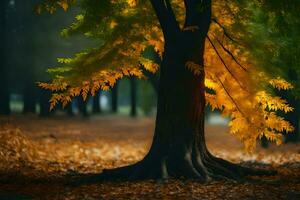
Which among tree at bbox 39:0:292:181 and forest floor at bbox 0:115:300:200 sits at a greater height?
tree at bbox 39:0:292:181

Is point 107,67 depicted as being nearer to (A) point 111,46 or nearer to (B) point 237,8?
(A) point 111,46

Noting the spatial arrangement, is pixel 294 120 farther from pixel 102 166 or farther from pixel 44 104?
pixel 44 104

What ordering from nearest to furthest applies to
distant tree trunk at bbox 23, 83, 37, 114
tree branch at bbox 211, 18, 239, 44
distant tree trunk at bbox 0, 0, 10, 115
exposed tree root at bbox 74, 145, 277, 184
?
1. exposed tree root at bbox 74, 145, 277, 184
2. tree branch at bbox 211, 18, 239, 44
3. distant tree trunk at bbox 0, 0, 10, 115
4. distant tree trunk at bbox 23, 83, 37, 114

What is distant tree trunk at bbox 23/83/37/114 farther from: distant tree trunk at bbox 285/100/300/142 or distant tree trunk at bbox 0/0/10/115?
distant tree trunk at bbox 285/100/300/142

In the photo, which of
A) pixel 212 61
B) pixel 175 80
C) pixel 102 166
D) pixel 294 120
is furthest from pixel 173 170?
pixel 294 120

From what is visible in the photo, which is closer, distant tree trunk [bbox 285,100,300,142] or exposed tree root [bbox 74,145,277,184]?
exposed tree root [bbox 74,145,277,184]

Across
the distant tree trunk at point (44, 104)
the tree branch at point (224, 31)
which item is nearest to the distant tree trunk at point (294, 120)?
the tree branch at point (224, 31)

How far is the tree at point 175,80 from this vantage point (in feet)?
40.5

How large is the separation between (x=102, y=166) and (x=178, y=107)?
4140 mm

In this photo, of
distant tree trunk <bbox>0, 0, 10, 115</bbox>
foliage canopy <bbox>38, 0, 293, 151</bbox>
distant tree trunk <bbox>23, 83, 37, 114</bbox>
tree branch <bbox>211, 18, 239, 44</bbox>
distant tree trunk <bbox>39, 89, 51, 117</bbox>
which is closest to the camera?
foliage canopy <bbox>38, 0, 293, 151</bbox>

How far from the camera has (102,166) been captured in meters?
15.5

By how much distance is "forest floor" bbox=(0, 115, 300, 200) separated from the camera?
10.6 metres

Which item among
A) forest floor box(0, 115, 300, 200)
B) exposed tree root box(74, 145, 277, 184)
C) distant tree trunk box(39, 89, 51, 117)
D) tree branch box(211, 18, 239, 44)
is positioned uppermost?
tree branch box(211, 18, 239, 44)

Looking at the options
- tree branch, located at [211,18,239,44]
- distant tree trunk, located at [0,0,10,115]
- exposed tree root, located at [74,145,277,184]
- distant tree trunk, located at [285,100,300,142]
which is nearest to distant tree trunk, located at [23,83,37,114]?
distant tree trunk, located at [0,0,10,115]
